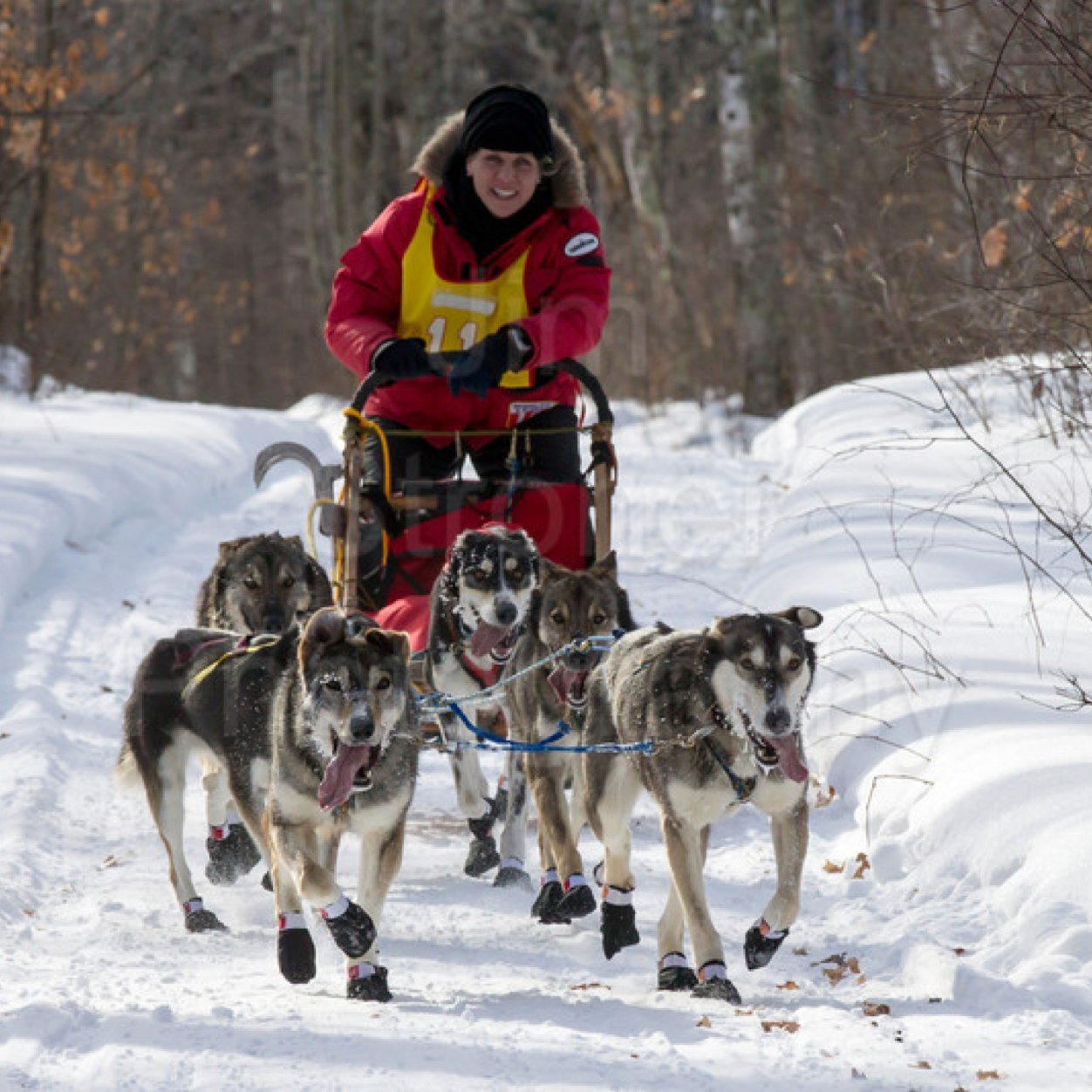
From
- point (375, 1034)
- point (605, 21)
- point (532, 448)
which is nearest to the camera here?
point (375, 1034)

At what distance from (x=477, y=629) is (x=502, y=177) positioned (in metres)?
1.44

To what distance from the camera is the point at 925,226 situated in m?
13.5

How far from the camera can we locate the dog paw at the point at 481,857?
4.91m

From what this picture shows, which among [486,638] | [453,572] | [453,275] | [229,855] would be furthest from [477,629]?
[453,275]

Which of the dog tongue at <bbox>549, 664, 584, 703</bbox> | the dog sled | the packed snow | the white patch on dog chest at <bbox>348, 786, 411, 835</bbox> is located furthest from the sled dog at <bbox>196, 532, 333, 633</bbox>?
the white patch on dog chest at <bbox>348, 786, 411, 835</bbox>

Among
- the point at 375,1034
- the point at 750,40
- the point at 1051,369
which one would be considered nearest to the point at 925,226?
the point at 750,40

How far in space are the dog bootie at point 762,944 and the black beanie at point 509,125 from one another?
2.60 m

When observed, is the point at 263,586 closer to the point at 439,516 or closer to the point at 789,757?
the point at 439,516

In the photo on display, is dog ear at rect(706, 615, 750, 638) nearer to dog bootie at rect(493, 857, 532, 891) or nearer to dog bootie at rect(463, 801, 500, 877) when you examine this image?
dog bootie at rect(493, 857, 532, 891)

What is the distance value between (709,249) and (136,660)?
44.4ft

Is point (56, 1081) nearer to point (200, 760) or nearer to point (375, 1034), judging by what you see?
point (375, 1034)

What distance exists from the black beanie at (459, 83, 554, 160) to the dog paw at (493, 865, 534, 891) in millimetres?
2207

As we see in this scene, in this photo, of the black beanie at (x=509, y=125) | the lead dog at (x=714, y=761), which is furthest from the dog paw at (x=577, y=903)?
the black beanie at (x=509, y=125)

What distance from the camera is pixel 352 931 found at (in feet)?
11.9
